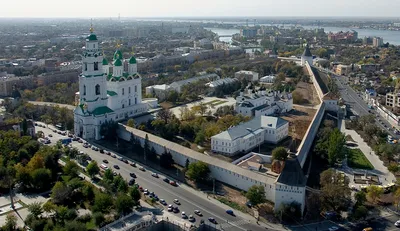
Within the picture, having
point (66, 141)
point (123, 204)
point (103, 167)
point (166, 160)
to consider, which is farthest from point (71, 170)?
point (66, 141)

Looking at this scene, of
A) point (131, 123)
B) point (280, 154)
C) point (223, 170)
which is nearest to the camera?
point (223, 170)

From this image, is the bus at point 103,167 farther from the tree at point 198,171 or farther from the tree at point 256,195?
the tree at point 256,195

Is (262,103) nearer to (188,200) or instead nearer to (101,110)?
(101,110)

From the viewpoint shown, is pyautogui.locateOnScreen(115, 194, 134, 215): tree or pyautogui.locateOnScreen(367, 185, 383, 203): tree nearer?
pyautogui.locateOnScreen(115, 194, 134, 215): tree

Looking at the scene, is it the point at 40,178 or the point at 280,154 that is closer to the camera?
the point at 40,178

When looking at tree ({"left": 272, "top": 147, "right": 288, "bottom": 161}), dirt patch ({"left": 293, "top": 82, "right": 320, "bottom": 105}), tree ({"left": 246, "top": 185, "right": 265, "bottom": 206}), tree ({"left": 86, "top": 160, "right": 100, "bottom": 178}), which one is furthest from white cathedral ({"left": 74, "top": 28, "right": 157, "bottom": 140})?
dirt patch ({"left": 293, "top": 82, "right": 320, "bottom": 105})

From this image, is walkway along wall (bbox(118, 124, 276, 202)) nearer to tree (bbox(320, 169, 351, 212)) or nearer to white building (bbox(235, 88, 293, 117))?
tree (bbox(320, 169, 351, 212))
